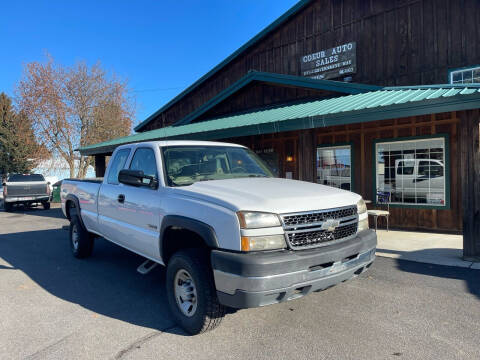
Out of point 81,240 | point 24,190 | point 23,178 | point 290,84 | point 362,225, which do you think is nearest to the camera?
point 362,225

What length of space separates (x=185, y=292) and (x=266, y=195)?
1303mm

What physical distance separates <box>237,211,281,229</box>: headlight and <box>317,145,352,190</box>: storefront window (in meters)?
8.35

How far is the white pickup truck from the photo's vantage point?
2883mm

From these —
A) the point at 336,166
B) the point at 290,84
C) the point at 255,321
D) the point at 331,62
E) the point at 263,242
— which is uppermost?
the point at 331,62

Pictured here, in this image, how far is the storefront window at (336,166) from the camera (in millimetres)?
10805

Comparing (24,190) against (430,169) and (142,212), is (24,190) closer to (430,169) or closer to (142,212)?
(142,212)

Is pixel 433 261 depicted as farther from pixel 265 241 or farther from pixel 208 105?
pixel 208 105

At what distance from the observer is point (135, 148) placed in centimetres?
471

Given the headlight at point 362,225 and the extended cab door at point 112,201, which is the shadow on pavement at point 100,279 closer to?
the extended cab door at point 112,201

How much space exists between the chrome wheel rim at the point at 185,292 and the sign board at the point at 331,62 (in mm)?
10481

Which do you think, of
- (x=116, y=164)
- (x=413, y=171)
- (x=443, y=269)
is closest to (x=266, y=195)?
(x=116, y=164)

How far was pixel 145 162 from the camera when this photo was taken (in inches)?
175

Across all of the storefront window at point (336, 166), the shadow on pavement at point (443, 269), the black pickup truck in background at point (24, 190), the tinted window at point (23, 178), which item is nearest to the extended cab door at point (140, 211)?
the shadow on pavement at point (443, 269)

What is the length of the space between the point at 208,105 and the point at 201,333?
11.7 metres
